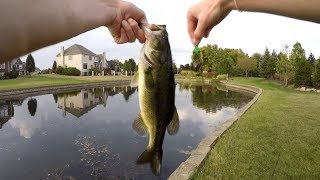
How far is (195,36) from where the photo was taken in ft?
10.5

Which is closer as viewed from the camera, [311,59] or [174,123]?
[174,123]

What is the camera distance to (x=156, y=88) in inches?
116

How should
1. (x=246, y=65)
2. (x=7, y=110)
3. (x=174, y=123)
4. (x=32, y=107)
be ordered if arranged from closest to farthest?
(x=174, y=123), (x=7, y=110), (x=32, y=107), (x=246, y=65)

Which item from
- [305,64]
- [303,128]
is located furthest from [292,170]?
[305,64]

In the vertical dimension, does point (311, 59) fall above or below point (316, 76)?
above

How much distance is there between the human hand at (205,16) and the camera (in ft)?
9.89

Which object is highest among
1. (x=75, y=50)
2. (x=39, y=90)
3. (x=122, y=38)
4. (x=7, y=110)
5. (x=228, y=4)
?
(x=75, y=50)

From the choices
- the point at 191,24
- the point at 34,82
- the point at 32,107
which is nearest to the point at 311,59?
the point at 34,82

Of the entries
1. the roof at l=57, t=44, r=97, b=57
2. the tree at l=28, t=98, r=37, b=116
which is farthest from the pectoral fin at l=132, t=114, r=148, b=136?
the roof at l=57, t=44, r=97, b=57

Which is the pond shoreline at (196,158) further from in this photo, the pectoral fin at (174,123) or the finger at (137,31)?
the finger at (137,31)

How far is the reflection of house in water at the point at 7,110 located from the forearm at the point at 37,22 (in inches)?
868

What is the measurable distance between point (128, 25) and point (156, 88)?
0.57 meters

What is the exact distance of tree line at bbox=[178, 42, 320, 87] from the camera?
145 feet

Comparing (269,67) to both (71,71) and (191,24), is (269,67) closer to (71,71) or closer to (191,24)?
(71,71)
